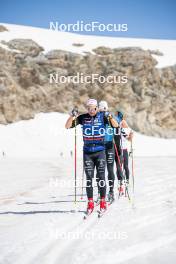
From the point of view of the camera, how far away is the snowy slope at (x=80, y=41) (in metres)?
68.0

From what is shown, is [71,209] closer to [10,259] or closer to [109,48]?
[10,259]

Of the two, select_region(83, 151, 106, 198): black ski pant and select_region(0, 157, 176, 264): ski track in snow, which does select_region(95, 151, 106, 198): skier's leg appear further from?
select_region(0, 157, 176, 264): ski track in snow

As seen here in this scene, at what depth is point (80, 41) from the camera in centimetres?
7169

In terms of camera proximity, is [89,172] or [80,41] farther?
[80,41]

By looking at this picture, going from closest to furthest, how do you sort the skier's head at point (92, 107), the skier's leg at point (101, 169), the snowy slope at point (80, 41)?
the skier's head at point (92, 107)
the skier's leg at point (101, 169)
the snowy slope at point (80, 41)

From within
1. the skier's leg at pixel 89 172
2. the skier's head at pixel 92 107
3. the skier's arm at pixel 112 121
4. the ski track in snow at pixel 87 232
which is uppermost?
the skier's head at pixel 92 107

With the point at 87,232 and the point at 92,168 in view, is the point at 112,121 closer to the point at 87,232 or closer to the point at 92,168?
the point at 92,168

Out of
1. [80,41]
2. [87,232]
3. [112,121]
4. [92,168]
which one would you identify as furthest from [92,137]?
[80,41]

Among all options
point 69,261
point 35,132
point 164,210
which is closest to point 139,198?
point 164,210

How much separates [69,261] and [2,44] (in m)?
63.3

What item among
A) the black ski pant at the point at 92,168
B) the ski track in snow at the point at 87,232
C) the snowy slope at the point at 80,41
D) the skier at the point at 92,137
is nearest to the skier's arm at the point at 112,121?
the skier at the point at 92,137

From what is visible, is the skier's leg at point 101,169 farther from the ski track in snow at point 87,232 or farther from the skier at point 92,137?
the ski track in snow at point 87,232

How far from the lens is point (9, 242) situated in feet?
18.2

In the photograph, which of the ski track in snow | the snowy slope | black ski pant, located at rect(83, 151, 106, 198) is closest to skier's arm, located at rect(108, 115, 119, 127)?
black ski pant, located at rect(83, 151, 106, 198)
